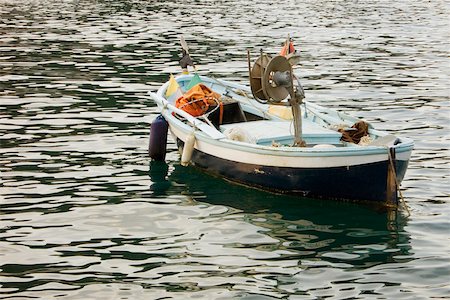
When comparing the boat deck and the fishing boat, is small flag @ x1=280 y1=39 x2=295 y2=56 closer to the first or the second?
the fishing boat

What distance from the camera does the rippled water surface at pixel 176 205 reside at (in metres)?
12.5

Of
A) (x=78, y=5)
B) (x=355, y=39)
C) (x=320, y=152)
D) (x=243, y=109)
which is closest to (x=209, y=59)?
(x=355, y=39)

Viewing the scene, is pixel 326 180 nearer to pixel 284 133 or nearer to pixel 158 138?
pixel 284 133

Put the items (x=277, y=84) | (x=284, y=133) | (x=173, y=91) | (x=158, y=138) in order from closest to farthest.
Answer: (x=277, y=84) → (x=284, y=133) → (x=158, y=138) → (x=173, y=91)

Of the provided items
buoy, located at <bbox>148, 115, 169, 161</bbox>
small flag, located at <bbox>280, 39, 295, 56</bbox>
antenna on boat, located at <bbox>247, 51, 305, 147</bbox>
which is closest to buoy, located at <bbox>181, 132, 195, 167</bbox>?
buoy, located at <bbox>148, 115, 169, 161</bbox>

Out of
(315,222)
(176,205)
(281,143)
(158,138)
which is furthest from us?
(158,138)

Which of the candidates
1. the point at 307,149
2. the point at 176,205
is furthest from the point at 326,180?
the point at 176,205

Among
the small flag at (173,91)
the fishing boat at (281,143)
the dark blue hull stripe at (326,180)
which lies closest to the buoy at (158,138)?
the fishing boat at (281,143)

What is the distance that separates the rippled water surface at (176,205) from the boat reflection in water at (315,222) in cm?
3

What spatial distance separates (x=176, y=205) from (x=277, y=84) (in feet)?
9.79

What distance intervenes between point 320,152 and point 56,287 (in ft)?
17.7

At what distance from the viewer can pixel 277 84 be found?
52.3 feet

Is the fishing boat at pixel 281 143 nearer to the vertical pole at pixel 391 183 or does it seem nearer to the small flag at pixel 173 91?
the vertical pole at pixel 391 183

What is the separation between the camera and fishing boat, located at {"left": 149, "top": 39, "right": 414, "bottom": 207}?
1509 centimetres
